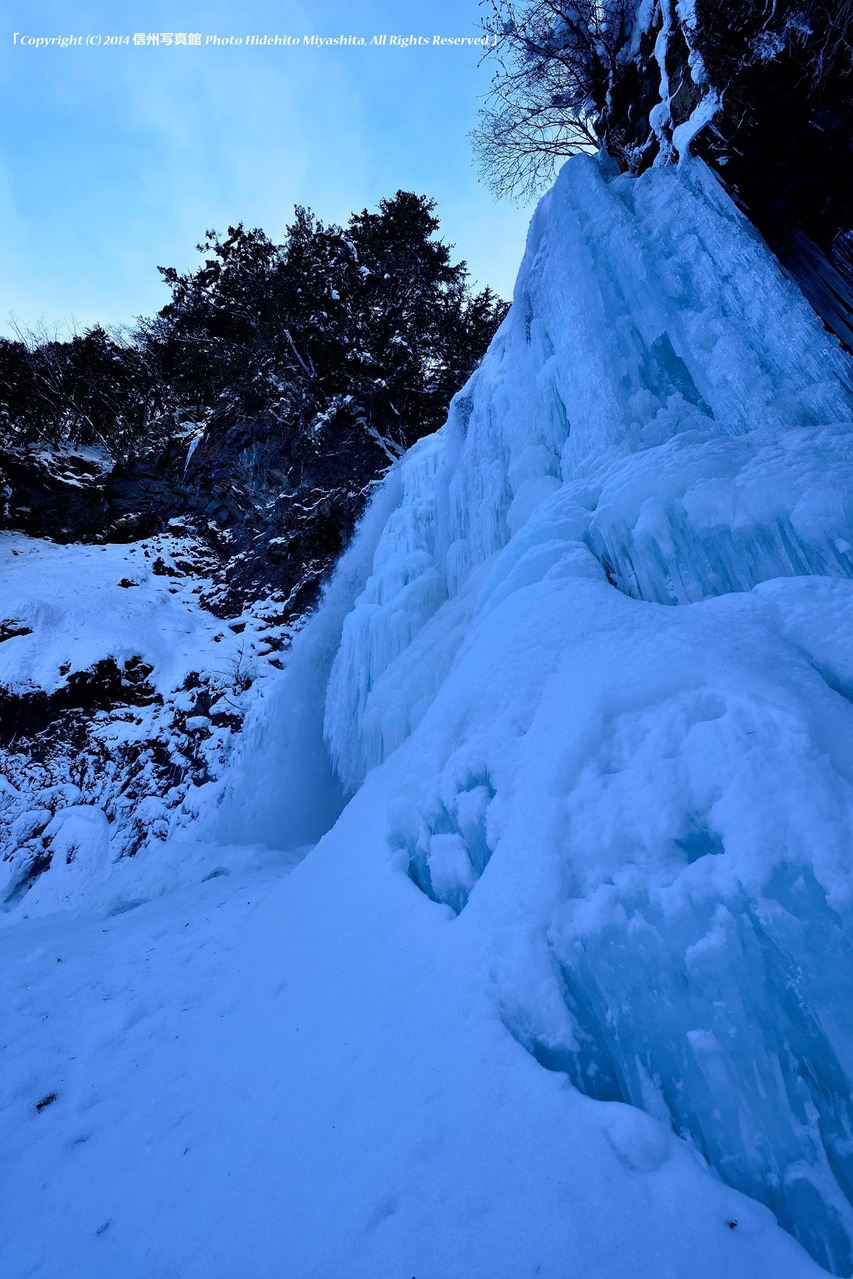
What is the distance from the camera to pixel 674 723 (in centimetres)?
205

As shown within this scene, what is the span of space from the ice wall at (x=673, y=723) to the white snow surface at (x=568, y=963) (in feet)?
0.04

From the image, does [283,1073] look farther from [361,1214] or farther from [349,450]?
[349,450]

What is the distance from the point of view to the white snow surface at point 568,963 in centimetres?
143

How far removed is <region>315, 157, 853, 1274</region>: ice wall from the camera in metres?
1.46

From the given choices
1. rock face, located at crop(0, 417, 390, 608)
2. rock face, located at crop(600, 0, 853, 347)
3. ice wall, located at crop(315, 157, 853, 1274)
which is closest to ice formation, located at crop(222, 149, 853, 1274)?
ice wall, located at crop(315, 157, 853, 1274)

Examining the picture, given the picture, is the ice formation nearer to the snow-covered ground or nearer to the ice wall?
the ice wall

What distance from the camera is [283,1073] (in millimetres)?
2330

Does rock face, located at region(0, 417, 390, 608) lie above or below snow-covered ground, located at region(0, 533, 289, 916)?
above

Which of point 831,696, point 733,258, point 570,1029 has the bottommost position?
point 570,1029

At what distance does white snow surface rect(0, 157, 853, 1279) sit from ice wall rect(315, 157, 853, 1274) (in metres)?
0.01

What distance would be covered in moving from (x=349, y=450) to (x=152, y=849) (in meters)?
9.61

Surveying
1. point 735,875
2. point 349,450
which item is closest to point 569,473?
point 735,875

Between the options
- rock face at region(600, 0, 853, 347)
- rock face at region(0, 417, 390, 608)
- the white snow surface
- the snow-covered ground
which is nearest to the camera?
the white snow surface

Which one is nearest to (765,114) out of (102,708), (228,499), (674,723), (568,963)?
(674,723)
